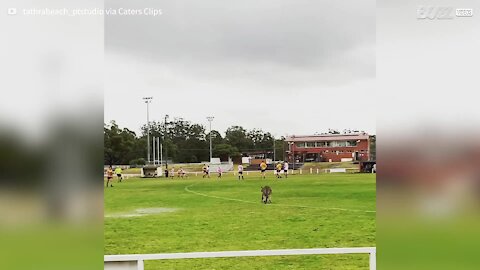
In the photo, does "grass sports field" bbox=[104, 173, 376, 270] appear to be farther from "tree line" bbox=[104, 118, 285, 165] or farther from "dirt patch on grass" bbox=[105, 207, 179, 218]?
"tree line" bbox=[104, 118, 285, 165]

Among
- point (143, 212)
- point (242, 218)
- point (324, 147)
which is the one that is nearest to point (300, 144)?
point (324, 147)

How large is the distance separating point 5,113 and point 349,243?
6.92 ft

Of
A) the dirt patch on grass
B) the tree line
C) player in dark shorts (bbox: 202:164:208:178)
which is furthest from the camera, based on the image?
the dirt patch on grass

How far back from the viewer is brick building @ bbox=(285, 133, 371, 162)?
85.4 inches

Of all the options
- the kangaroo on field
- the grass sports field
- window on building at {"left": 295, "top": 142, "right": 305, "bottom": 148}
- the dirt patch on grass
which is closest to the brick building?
window on building at {"left": 295, "top": 142, "right": 305, "bottom": 148}

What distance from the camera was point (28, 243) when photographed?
1.29 metres

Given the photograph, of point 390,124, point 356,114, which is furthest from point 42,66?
point 356,114

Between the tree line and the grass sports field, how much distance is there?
0.51 ft

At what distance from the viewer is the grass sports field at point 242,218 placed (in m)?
2.38

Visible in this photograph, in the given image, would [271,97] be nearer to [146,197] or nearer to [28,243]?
[146,197]

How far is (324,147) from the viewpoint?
2203 mm

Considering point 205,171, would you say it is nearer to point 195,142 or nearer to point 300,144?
point 195,142

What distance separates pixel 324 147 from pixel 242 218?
0.74m

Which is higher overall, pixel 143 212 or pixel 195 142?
pixel 195 142
